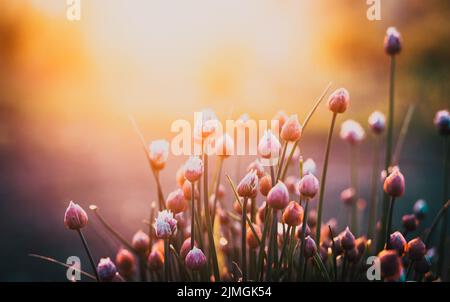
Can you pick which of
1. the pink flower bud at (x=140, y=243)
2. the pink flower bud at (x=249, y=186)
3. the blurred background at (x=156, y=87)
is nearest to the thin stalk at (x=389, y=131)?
the pink flower bud at (x=249, y=186)

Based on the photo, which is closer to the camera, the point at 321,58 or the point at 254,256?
the point at 254,256

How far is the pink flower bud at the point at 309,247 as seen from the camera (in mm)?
Answer: 629

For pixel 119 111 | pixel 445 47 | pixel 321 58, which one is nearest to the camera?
pixel 445 47

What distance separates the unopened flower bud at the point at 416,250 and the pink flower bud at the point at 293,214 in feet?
0.52

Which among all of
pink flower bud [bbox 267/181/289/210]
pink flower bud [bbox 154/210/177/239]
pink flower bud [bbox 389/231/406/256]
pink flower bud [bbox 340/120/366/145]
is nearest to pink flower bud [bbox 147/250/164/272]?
pink flower bud [bbox 154/210/177/239]

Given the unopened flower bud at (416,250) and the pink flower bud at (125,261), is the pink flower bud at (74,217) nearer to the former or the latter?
the pink flower bud at (125,261)

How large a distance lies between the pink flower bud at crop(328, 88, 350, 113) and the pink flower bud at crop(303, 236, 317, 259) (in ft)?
0.60

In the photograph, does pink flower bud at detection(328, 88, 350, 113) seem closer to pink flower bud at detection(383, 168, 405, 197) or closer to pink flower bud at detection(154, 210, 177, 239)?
pink flower bud at detection(383, 168, 405, 197)

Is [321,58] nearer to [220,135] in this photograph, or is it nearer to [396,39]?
[396,39]

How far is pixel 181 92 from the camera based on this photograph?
197 centimetres

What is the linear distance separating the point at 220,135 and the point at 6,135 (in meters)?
1.65

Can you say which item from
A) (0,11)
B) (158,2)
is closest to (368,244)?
(158,2)

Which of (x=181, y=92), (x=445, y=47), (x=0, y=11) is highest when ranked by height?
(x=0, y=11)

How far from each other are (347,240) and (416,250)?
89 millimetres
